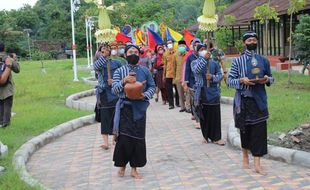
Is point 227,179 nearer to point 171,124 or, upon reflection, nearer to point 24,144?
point 24,144

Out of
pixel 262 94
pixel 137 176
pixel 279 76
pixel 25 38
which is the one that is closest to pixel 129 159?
pixel 137 176

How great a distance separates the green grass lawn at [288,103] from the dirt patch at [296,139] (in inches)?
30.0

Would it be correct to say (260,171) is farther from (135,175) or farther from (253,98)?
(135,175)

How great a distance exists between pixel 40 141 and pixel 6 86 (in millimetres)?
1937

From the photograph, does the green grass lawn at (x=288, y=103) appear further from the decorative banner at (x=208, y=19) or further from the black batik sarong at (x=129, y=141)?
the black batik sarong at (x=129, y=141)

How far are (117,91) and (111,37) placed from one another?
1.77m

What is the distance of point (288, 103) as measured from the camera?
40.3 ft

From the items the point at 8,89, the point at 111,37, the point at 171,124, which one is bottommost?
the point at 171,124

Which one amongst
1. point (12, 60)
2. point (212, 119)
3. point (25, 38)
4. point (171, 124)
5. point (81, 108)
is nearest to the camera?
point (212, 119)

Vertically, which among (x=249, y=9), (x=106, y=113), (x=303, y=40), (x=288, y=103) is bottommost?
(x=288, y=103)

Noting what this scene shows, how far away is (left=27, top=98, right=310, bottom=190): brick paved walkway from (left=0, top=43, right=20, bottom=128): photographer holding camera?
145 cm

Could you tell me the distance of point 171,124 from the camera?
11258 millimetres

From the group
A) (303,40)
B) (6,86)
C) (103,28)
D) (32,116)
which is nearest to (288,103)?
(303,40)

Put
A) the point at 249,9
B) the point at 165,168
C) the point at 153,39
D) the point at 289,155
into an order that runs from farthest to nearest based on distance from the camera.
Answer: the point at 249,9 → the point at 153,39 → the point at 165,168 → the point at 289,155
